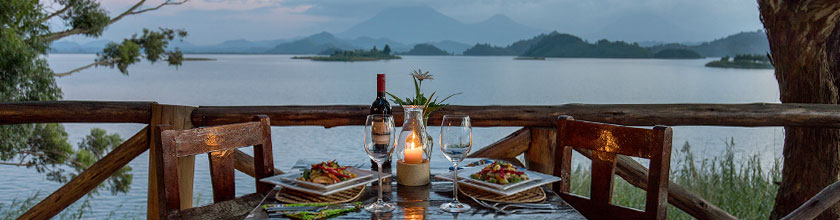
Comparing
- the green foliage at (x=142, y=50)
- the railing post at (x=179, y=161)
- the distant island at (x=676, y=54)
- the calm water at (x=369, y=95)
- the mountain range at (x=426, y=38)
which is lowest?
the calm water at (x=369, y=95)

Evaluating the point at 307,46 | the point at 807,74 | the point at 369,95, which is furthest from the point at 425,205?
the point at 307,46

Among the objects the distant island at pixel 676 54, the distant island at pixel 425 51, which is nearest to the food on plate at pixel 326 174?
the distant island at pixel 425 51

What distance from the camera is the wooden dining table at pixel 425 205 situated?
1435 millimetres

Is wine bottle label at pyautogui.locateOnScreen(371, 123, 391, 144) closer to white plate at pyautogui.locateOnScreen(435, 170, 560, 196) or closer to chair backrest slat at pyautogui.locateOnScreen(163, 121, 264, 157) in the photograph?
white plate at pyautogui.locateOnScreen(435, 170, 560, 196)

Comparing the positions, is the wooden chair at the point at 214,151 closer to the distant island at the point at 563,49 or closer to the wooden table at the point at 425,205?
the wooden table at the point at 425,205

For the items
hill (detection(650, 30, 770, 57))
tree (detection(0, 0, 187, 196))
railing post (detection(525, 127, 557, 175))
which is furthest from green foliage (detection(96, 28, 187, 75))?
hill (detection(650, 30, 770, 57))

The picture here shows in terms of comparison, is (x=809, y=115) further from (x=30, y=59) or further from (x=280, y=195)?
(x=30, y=59)

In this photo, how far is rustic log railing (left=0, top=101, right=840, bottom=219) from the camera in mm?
2631

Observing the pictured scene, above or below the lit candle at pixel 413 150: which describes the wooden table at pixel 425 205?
below

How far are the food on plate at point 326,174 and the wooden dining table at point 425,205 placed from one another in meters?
Answer: 0.07

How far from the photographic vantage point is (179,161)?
106 inches

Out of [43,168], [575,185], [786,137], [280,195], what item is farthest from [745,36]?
[280,195]

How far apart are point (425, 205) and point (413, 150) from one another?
0.67 feet

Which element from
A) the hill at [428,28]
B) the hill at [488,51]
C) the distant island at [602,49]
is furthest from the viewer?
the hill at [428,28]
